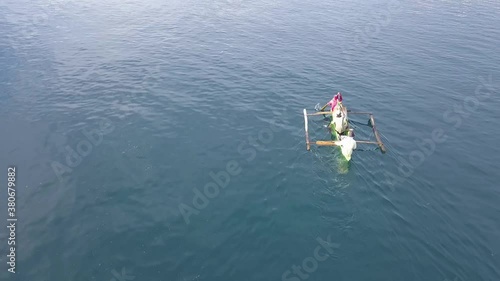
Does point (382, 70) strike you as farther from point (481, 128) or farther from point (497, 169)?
point (497, 169)

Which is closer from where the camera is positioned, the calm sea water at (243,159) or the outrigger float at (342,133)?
the calm sea water at (243,159)

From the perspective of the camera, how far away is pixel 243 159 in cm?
3219

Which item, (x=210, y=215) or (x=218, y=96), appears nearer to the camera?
(x=210, y=215)

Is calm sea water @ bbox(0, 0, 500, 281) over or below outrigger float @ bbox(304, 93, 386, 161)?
below

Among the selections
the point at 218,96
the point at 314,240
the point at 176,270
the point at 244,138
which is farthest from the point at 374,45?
the point at 176,270

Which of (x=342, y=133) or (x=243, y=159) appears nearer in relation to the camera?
(x=243, y=159)

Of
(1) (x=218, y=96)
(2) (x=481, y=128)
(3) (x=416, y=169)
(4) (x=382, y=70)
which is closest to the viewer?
(3) (x=416, y=169)

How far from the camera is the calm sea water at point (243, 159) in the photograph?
2267cm

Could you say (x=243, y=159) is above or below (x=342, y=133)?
below

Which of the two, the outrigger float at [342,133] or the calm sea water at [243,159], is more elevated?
the outrigger float at [342,133]

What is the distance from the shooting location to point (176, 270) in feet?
70.9

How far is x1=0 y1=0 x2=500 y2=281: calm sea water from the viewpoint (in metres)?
22.7

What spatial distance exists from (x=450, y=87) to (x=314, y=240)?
3563cm

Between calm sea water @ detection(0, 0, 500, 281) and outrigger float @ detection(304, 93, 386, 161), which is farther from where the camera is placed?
outrigger float @ detection(304, 93, 386, 161)
